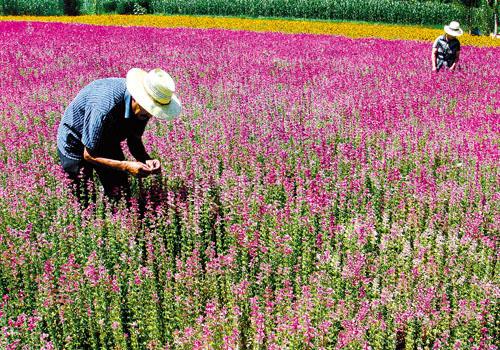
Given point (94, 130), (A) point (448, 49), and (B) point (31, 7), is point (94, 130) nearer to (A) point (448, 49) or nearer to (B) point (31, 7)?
(A) point (448, 49)

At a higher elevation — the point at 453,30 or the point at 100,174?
the point at 453,30

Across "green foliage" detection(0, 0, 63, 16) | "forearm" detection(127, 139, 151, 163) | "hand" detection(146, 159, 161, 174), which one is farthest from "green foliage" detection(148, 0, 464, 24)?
"hand" detection(146, 159, 161, 174)

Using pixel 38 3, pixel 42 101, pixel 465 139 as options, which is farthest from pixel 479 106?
pixel 38 3

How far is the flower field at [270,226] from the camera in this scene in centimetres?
288

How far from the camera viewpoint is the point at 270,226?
4.04m

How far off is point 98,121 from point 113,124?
0.25 m

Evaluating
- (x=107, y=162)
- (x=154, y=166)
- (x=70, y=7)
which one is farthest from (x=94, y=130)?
(x=70, y=7)

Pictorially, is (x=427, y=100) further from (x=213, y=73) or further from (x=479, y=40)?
(x=479, y=40)

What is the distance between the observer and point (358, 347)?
8.48ft

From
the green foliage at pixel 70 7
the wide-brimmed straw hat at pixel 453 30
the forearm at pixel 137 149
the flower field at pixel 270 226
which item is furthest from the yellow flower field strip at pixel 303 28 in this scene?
the forearm at pixel 137 149

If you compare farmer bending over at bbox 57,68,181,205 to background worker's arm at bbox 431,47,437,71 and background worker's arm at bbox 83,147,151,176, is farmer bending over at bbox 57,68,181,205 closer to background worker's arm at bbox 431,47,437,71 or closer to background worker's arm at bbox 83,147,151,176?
background worker's arm at bbox 83,147,151,176

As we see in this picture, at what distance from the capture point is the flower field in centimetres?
288

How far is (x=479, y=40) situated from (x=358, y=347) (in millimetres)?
22202

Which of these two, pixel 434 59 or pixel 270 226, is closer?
pixel 270 226
